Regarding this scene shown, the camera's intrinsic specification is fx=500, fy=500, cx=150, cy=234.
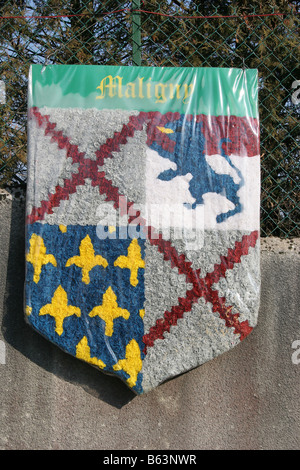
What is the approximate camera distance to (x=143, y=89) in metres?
2.18

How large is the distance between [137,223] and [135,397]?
75cm

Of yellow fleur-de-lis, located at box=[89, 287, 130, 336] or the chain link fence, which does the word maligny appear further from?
yellow fleur-de-lis, located at box=[89, 287, 130, 336]

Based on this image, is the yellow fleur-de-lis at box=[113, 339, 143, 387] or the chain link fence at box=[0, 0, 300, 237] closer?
the yellow fleur-de-lis at box=[113, 339, 143, 387]

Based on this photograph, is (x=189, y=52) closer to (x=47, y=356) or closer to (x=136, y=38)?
(x=136, y=38)

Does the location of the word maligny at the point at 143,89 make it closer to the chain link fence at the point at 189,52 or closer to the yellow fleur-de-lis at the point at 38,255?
the chain link fence at the point at 189,52

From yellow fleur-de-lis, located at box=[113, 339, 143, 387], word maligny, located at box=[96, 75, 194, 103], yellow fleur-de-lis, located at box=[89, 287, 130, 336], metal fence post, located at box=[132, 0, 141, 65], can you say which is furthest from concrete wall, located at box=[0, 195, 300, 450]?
metal fence post, located at box=[132, 0, 141, 65]

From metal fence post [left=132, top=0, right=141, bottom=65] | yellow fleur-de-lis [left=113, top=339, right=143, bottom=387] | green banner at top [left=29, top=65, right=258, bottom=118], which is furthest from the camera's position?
metal fence post [left=132, top=0, right=141, bottom=65]

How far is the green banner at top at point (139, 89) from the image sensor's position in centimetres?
216

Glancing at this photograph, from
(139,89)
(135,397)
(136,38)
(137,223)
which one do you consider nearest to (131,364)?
(135,397)

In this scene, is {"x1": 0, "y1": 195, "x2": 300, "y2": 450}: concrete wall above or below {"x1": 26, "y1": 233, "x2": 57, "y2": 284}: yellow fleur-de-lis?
below

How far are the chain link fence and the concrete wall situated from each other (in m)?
0.48

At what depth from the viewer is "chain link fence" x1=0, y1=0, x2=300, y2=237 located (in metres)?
2.38

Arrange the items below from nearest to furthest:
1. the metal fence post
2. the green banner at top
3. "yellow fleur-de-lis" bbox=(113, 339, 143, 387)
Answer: "yellow fleur-de-lis" bbox=(113, 339, 143, 387) → the green banner at top → the metal fence post

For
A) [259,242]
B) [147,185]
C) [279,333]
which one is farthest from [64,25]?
[279,333]
